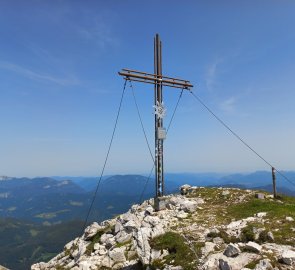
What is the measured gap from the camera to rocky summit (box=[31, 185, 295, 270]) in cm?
1484

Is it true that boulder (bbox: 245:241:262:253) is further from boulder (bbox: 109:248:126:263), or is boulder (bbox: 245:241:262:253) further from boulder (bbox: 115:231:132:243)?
boulder (bbox: 115:231:132:243)

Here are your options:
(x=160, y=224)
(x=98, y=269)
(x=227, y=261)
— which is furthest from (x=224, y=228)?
(x=98, y=269)

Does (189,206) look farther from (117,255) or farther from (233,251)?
(233,251)

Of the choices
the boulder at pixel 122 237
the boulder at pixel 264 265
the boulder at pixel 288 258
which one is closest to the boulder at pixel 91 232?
the boulder at pixel 122 237

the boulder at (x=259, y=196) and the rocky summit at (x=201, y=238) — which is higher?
the boulder at (x=259, y=196)

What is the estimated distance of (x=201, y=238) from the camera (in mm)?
18797

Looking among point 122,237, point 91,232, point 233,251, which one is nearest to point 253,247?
point 233,251

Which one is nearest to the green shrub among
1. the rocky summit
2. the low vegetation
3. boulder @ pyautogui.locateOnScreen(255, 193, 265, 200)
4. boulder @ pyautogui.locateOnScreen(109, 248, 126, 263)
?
the rocky summit

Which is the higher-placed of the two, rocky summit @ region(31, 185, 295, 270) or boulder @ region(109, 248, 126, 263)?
rocky summit @ region(31, 185, 295, 270)

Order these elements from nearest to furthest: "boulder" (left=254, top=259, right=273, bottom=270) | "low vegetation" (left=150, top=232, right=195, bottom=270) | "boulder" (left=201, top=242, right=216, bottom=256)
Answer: "boulder" (left=254, top=259, right=273, bottom=270) < "low vegetation" (left=150, top=232, right=195, bottom=270) < "boulder" (left=201, top=242, right=216, bottom=256)

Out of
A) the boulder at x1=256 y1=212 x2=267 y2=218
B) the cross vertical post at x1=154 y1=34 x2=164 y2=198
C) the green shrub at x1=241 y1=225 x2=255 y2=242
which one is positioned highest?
the cross vertical post at x1=154 y1=34 x2=164 y2=198

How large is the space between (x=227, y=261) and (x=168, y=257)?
12.3 feet

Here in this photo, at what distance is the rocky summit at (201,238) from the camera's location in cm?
1484

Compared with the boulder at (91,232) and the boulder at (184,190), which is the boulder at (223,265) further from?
the boulder at (184,190)
